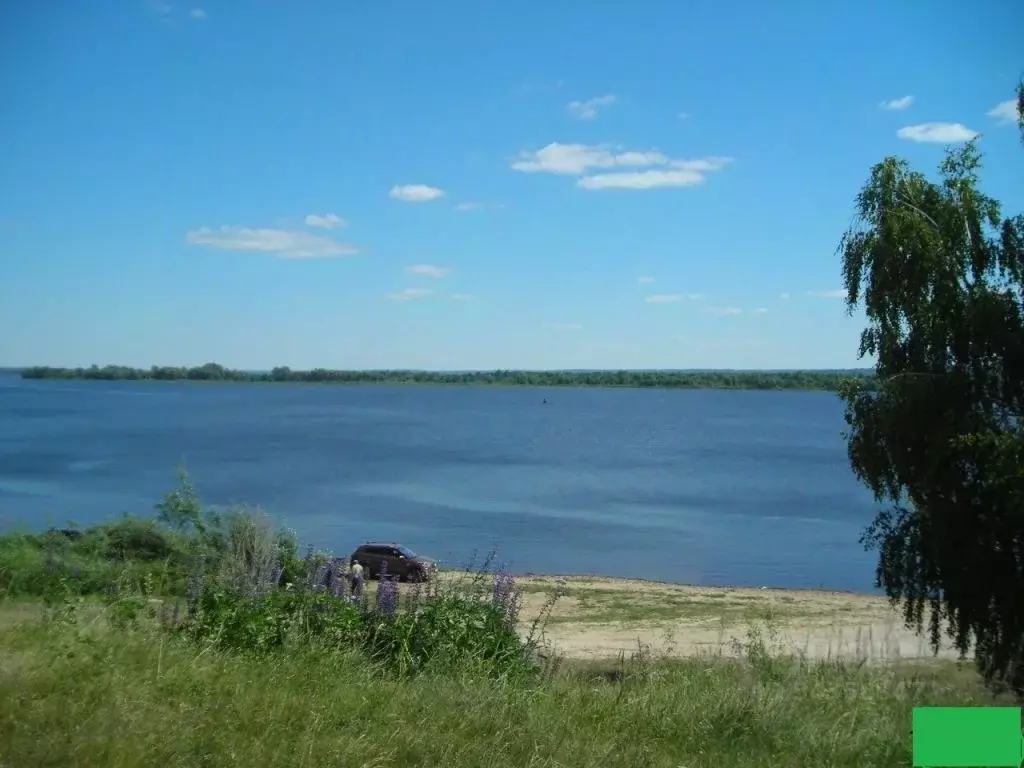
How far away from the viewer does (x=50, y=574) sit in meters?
8.04

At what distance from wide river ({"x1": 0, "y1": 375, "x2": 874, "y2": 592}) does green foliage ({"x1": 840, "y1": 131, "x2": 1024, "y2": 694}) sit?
45.9 ft

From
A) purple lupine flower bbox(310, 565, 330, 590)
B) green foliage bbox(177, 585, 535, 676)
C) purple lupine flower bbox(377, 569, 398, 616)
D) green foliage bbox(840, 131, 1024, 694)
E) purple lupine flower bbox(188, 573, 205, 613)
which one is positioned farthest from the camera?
green foliage bbox(840, 131, 1024, 694)

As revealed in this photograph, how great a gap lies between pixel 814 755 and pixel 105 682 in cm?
335

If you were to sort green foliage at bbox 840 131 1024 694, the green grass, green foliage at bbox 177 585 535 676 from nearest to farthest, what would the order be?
the green grass, green foliage at bbox 177 585 535 676, green foliage at bbox 840 131 1024 694

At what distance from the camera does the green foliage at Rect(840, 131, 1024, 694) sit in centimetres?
1250

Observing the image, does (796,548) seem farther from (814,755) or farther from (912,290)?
(814,755)

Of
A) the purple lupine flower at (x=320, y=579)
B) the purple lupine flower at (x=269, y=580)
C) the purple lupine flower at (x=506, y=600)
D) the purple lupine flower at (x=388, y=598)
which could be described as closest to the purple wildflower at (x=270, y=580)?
the purple lupine flower at (x=269, y=580)

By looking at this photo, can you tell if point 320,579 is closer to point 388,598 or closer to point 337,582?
point 337,582

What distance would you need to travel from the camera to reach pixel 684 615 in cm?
2795

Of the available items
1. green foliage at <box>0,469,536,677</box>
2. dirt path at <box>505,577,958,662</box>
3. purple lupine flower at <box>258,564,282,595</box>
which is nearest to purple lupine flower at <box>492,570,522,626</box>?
green foliage at <box>0,469,536,677</box>

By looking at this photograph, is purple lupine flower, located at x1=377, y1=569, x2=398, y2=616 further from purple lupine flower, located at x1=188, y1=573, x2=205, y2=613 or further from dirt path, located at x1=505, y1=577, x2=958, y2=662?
dirt path, located at x1=505, y1=577, x2=958, y2=662

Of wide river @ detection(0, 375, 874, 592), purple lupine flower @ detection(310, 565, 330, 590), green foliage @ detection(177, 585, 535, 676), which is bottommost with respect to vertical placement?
wide river @ detection(0, 375, 874, 592)

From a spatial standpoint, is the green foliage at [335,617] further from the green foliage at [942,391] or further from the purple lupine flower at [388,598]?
the green foliage at [942,391]

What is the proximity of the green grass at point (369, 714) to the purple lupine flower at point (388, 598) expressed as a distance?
2.90ft
